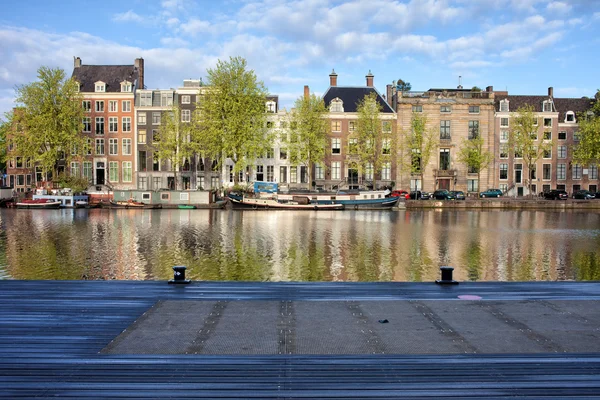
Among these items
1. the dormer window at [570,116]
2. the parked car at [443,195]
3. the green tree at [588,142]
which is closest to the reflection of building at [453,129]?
the parked car at [443,195]

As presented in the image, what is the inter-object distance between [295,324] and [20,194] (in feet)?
240

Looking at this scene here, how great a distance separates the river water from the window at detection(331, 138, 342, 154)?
36.3m

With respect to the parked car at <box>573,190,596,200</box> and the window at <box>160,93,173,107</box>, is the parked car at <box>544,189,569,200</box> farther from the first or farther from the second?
the window at <box>160,93,173,107</box>

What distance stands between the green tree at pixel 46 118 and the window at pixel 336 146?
3527 cm

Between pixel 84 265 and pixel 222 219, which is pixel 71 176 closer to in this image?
pixel 222 219

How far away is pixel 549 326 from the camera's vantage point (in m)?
10.4

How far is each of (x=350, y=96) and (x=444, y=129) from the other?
51.3 ft

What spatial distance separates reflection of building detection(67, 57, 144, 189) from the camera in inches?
3172

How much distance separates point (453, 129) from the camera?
84812 mm

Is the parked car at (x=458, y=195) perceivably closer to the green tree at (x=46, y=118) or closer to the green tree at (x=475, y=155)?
the green tree at (x=475, y=155)

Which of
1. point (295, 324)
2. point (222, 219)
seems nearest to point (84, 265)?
point (295, 324)

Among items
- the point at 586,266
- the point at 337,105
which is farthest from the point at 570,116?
the point at 586,266

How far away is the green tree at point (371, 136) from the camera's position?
77.2 meters

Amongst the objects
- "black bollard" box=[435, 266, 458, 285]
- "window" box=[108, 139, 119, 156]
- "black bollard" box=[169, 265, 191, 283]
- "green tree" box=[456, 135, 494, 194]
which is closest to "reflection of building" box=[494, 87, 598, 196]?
"green tree" box=[456, 135, 494, 194]
